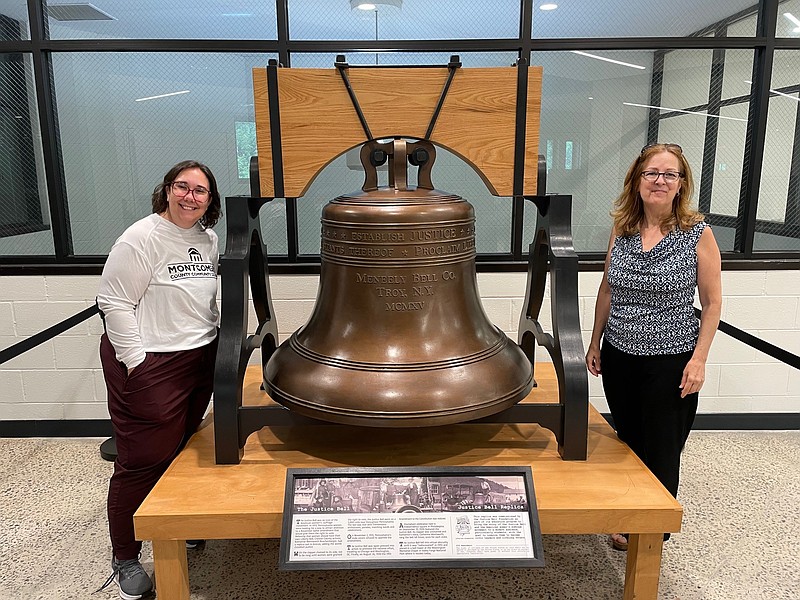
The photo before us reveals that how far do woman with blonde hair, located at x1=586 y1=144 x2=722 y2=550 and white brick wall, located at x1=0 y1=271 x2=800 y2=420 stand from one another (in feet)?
3.56

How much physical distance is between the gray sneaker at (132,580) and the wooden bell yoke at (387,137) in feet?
1.72

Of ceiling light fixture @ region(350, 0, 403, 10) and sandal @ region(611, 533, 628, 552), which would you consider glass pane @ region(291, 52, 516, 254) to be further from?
sandal @ region(611, 533, 628, 552)

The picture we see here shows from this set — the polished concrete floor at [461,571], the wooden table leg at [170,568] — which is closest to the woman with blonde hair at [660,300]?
the polished concrete floor at [461,571]

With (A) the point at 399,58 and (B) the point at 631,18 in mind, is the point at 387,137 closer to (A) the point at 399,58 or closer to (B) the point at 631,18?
(A) the point at 399,58

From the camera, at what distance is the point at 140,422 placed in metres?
1.95

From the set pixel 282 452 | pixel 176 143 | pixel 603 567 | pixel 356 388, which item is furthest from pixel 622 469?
pixel 176 143

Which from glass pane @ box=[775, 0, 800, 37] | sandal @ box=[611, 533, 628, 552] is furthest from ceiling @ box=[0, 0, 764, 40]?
sandal @ box=[611, 533, 628, 552]

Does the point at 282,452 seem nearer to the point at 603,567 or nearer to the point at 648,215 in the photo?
the point at 603,567

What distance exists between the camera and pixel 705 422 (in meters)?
3.32

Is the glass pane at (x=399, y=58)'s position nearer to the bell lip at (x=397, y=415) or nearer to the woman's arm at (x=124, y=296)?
the woman's arm at (x=124, y=296)

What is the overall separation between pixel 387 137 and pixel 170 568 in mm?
1290

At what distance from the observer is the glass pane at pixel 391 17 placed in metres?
2.92

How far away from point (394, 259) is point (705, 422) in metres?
2.39

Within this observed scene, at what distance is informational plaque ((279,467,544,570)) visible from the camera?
1.49m
